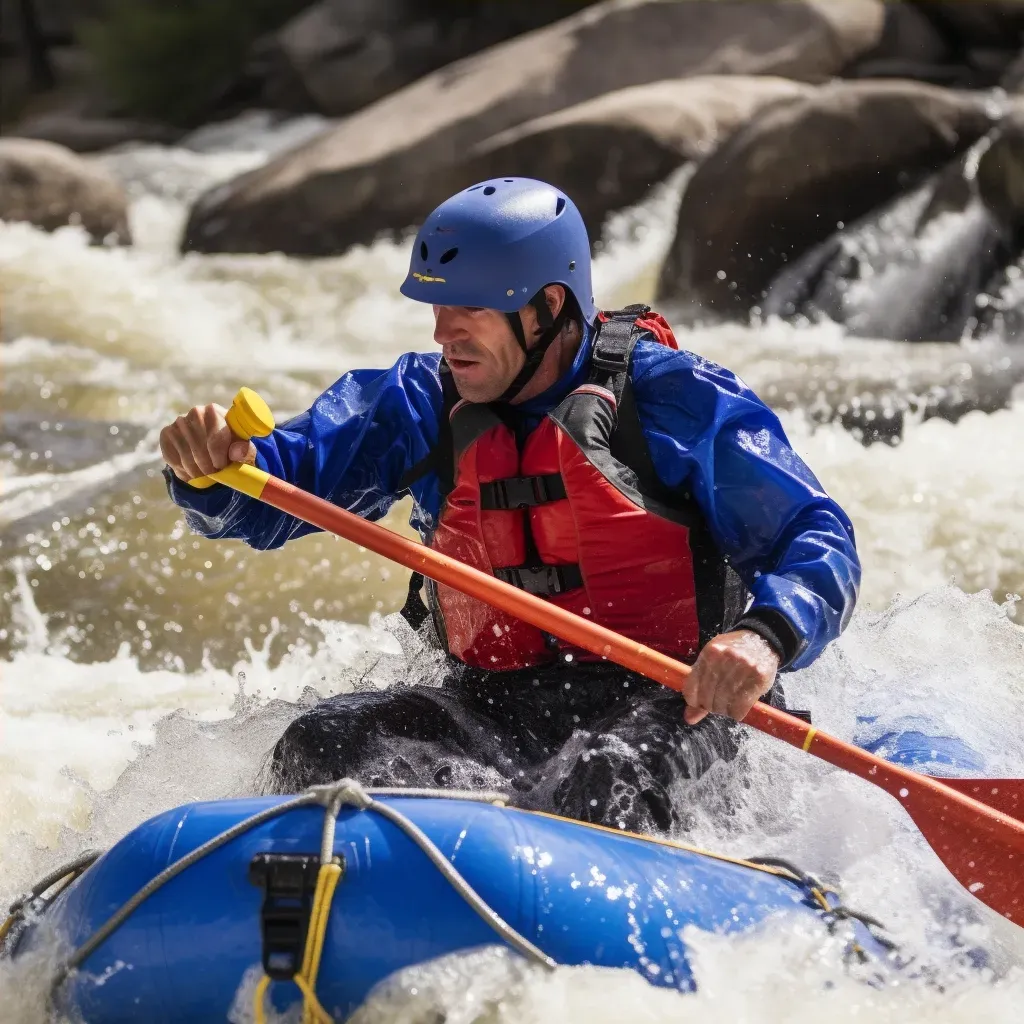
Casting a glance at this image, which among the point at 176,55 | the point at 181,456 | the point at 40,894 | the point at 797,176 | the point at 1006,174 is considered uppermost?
the point at 181,456

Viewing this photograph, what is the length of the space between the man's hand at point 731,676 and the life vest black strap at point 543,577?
1.55ft

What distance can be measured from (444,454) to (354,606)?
7.21 feet

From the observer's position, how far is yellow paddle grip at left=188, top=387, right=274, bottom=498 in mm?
2686

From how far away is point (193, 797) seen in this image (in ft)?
10.5

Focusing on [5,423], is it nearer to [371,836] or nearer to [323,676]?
[323,676]

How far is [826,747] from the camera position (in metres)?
2.59

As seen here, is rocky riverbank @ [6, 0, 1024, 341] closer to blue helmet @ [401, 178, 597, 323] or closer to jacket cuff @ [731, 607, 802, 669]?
blue helmet @ [401, 178, 597, 323]

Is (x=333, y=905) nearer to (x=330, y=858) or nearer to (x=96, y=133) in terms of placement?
(x=330, y=858)

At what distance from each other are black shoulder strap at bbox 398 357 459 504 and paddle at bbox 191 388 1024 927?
321 mm

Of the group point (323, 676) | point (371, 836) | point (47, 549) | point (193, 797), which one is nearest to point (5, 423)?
point (47, 549)

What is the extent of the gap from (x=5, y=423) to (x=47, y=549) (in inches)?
68.0

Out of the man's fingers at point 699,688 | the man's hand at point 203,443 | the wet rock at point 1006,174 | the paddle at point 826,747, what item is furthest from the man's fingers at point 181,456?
the wet rock at point 1006,174

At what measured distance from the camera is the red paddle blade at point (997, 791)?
Result: 9.14 ft

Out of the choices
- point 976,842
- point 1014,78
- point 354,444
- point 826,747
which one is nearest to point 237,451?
point 354,444
